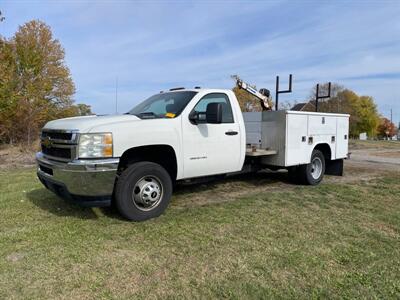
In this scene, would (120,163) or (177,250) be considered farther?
(120,163)

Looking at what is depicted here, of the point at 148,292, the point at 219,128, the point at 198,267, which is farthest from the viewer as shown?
the point at 219,128

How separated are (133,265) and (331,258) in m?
2.16

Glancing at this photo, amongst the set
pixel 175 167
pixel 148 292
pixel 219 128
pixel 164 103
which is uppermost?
pixel 164 103

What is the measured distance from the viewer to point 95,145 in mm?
4488

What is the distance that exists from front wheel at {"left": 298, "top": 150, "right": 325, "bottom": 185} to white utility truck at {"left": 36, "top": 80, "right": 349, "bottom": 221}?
50cm

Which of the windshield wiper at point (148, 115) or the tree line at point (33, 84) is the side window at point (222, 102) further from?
the tree line at point (33, 84)

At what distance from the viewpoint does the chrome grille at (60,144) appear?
4.50m

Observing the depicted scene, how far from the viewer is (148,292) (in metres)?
3.10

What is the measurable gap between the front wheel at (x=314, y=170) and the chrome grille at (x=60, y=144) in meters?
5.16

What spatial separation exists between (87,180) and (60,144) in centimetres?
73

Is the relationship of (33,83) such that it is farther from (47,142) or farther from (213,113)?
(213,113)

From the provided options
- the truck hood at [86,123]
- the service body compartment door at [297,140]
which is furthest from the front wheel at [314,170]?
the truck hood at [86,123]

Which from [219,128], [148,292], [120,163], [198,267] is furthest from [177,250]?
[219,128]

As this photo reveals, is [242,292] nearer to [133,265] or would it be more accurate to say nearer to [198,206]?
[133,265]
